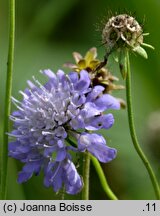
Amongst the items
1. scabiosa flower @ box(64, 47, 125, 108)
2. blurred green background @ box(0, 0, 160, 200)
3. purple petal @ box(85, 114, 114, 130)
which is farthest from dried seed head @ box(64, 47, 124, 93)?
blurred green background @ box(0, 0, 160, 200)

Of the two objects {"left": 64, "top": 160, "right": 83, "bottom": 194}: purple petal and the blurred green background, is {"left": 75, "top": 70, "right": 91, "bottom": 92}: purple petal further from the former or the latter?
the blurred green background

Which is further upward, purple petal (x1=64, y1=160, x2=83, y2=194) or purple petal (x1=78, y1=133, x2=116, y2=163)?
purple petal (x1=78, y1=133, x2=116, y2=163)

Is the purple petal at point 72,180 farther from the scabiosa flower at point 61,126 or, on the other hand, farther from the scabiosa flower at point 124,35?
the scabiosa flower at point 124,35

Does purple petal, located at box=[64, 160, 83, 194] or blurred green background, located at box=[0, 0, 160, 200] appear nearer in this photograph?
purple petal, located at box=[64, 160, 83, 194]

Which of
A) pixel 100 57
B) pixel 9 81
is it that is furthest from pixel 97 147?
pixel 100 57

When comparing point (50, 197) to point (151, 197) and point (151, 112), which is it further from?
point (151, 112)

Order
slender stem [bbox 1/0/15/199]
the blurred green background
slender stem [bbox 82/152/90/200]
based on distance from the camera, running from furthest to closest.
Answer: the blurred green background, slender stem [bbox 82/152/90/200], slender stem [bbox 1/0/15/199]

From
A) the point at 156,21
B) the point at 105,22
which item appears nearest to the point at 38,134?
the point at 105,22
